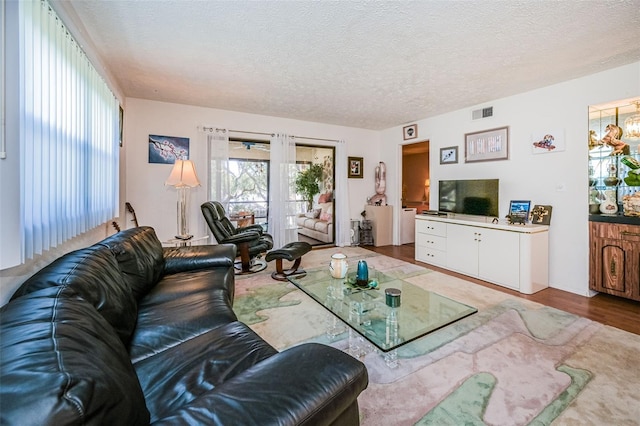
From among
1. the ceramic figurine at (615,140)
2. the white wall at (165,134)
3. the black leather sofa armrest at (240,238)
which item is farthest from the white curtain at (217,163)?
the ceramic figurine at (615,140)

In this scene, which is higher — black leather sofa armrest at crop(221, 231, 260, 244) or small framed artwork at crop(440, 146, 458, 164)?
small framed artwork at crop(440, 146, 458, 164)

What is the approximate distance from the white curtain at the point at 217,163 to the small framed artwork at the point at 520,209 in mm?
4177

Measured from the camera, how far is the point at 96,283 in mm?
1284

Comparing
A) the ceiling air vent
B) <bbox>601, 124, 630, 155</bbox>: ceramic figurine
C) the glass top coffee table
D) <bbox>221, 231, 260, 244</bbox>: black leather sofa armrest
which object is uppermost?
the ceiling air vent

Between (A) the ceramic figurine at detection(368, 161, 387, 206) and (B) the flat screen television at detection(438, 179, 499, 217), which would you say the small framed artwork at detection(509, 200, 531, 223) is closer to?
(B) the flat screen television at detection(438, 179, 499, 217)

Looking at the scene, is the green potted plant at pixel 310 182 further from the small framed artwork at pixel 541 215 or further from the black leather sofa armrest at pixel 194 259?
the small framed artwork at pixel 541 215

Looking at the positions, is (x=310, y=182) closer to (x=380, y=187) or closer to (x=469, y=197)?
(x=380, y=187)

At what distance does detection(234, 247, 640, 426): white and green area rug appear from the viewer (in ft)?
4.53

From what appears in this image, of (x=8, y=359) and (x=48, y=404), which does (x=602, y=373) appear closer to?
(x=48, y=404)

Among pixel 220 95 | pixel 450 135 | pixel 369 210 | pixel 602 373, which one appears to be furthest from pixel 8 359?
pixel 369 210

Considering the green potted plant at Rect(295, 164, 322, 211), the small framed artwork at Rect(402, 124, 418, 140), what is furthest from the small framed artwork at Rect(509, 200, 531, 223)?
the green potted plant at Rect(295, 164, 322, 211)

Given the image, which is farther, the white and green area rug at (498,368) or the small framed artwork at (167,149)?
the small framed artwork at (167,149)

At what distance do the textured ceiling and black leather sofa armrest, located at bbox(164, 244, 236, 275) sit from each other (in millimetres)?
1889

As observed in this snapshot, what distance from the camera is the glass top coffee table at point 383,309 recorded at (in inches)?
61.1
